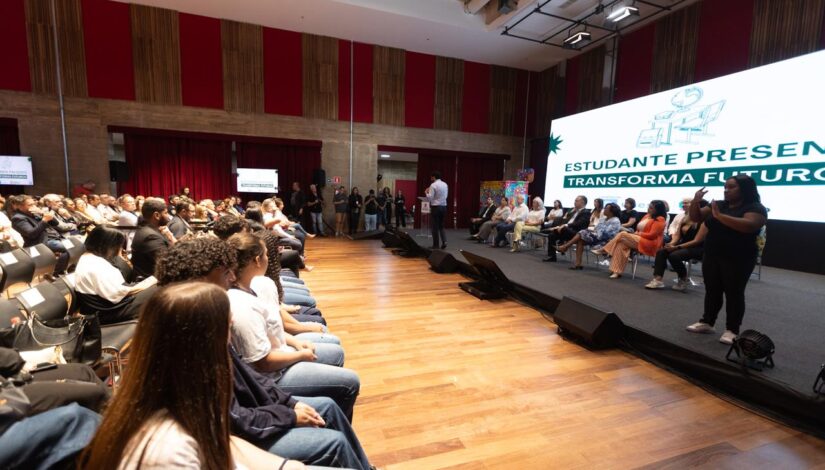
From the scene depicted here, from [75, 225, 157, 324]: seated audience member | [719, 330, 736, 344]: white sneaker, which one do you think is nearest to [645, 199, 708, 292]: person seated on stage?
[719, 330, 736, 344]: white sneaker

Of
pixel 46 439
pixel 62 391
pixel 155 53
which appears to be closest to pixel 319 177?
pixel 155 53

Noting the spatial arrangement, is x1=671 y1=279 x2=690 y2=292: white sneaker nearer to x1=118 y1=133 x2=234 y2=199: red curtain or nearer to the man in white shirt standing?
the man in white shirt standing

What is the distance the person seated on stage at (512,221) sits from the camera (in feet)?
24.3

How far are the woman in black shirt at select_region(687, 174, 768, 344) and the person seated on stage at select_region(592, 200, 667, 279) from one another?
1990 mm

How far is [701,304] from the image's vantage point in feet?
12.3

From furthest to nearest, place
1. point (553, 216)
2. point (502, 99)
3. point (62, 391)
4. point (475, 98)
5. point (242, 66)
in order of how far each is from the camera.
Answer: point (502, 99)
point (475, 98)
point (242, 66)
point (553, 216)
point (62, 391)

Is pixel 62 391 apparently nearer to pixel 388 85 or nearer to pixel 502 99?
pixel 388 85

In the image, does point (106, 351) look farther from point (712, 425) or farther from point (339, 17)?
point (339, 17)

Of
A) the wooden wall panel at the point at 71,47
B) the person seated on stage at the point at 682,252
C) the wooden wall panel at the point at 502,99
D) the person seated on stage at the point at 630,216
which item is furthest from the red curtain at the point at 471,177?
the wooden wall panel at the point at 71,47

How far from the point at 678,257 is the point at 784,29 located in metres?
5.17

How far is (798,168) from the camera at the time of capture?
4.98 m

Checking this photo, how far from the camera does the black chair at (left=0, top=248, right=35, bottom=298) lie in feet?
8.71

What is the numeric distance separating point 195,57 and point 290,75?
2158 millimetres

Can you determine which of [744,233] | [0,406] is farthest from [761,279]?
[0,406]
